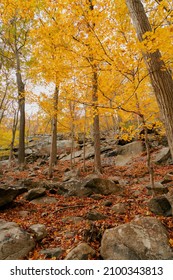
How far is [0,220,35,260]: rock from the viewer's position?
2900 millimetres

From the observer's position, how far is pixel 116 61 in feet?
12.7

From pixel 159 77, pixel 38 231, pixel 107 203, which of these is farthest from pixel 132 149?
pixel 38 231

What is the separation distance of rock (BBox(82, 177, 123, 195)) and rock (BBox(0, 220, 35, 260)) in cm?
304

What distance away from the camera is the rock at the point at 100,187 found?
599 centimetres

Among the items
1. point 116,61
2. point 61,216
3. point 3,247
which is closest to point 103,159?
point 61,216

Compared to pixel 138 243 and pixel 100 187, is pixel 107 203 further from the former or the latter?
pixel 138 243

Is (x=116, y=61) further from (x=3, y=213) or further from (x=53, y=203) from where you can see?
(x=3, y=213)

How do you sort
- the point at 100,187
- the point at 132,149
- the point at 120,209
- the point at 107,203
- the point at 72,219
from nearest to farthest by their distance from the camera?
the point at 72,219, the point at 120,209, the point at 107,203, the point at 100,187, the point at 132,149

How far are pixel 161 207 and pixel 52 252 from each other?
2.38m

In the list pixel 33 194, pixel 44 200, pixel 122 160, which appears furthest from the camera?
pixel 122 160

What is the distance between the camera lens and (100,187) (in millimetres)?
6043


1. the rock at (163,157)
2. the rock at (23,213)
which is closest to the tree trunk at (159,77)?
the rock at (23,213)

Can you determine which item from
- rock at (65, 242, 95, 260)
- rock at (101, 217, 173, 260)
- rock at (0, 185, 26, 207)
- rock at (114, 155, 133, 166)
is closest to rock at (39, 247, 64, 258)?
rock at (65, 242, 95, 260)

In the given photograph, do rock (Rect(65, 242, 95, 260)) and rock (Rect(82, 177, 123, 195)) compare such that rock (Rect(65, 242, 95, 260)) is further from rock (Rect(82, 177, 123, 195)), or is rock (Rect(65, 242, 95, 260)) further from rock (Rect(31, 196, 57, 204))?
rock (Rect(82, 177, 123, 195))
